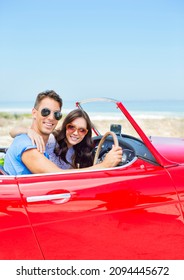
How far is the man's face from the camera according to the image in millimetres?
2865

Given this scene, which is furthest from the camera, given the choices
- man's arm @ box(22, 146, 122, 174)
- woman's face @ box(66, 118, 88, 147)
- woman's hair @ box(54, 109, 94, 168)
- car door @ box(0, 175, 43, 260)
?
woman's hair @ box(54, 109, 94, 168)

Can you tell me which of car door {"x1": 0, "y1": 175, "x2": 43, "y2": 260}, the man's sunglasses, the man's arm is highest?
the man's sunglasses

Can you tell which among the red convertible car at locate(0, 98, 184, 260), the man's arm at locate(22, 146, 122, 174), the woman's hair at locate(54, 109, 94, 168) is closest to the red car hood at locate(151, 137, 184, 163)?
the red convertible car at locate(0, 98, 184, 260)

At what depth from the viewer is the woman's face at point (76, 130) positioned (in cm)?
311

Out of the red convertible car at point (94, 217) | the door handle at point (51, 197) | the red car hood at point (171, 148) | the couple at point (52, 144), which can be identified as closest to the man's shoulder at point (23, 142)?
the couple at point (52, 144)

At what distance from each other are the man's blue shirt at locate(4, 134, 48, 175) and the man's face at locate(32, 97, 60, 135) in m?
0.17

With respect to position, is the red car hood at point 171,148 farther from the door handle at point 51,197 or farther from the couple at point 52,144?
the door handle at point 51,197

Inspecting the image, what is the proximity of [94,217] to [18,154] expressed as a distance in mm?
701

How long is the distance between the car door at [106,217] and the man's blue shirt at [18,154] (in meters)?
0.31

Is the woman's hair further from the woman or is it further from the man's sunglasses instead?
the man's sunglasses

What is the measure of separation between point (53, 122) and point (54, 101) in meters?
0.16

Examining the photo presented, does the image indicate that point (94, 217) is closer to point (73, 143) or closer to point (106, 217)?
point (106, 217)
